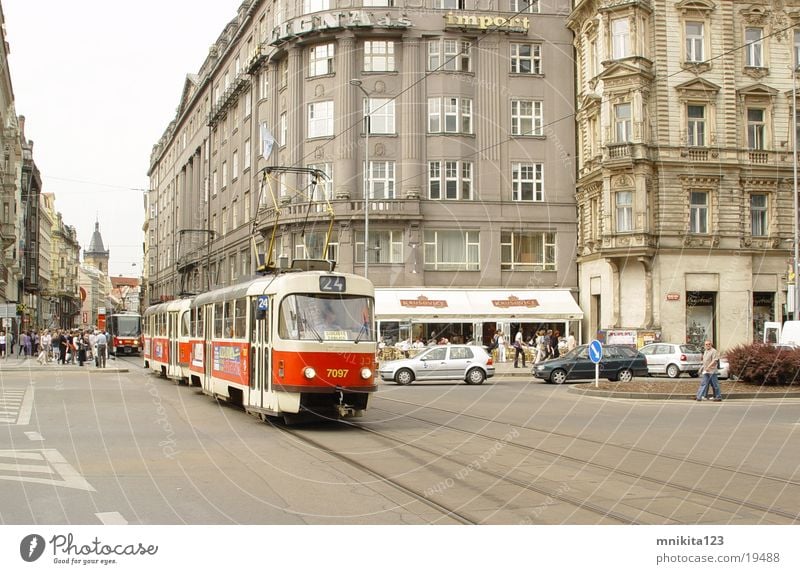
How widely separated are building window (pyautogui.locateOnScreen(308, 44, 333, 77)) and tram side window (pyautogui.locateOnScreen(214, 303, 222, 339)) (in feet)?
92.3

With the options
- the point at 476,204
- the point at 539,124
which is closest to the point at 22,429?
the point at 476,204

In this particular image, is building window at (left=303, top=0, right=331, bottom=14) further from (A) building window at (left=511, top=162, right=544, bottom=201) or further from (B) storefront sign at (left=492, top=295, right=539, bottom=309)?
(B) storefront sign at (left=492, top=295, right=539, bottom=309)

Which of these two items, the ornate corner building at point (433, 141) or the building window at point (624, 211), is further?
the ornate corner building at point (433, 141)

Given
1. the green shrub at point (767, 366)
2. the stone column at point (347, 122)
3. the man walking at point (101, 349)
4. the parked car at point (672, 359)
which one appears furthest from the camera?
the stone column at point (347, 122)

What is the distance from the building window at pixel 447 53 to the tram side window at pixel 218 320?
28.1 metres

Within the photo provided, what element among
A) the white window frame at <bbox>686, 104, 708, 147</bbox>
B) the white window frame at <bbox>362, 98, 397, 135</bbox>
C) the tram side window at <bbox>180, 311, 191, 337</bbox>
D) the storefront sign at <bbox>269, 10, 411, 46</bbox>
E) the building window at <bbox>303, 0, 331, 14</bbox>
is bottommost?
the tram side window at <bbox>180, 311, 191, 337</bbox>

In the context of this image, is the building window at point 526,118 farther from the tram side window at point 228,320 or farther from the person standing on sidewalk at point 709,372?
the tram side window at point 228,320

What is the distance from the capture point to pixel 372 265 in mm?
45094

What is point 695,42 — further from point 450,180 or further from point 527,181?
point 450,180

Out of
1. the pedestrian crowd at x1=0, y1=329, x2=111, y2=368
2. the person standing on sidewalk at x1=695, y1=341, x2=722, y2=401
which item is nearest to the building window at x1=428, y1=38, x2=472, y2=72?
the pedestrian crowd at x1=0, y1=329, x2=111, y2=368

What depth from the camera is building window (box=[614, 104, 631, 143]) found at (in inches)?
1641

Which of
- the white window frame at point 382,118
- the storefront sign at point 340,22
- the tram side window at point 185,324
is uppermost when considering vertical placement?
the storefront sign at point 340,22

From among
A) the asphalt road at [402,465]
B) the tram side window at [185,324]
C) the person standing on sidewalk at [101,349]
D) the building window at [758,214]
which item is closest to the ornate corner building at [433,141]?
the building window at [758,214]

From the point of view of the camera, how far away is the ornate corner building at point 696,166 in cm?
4103
